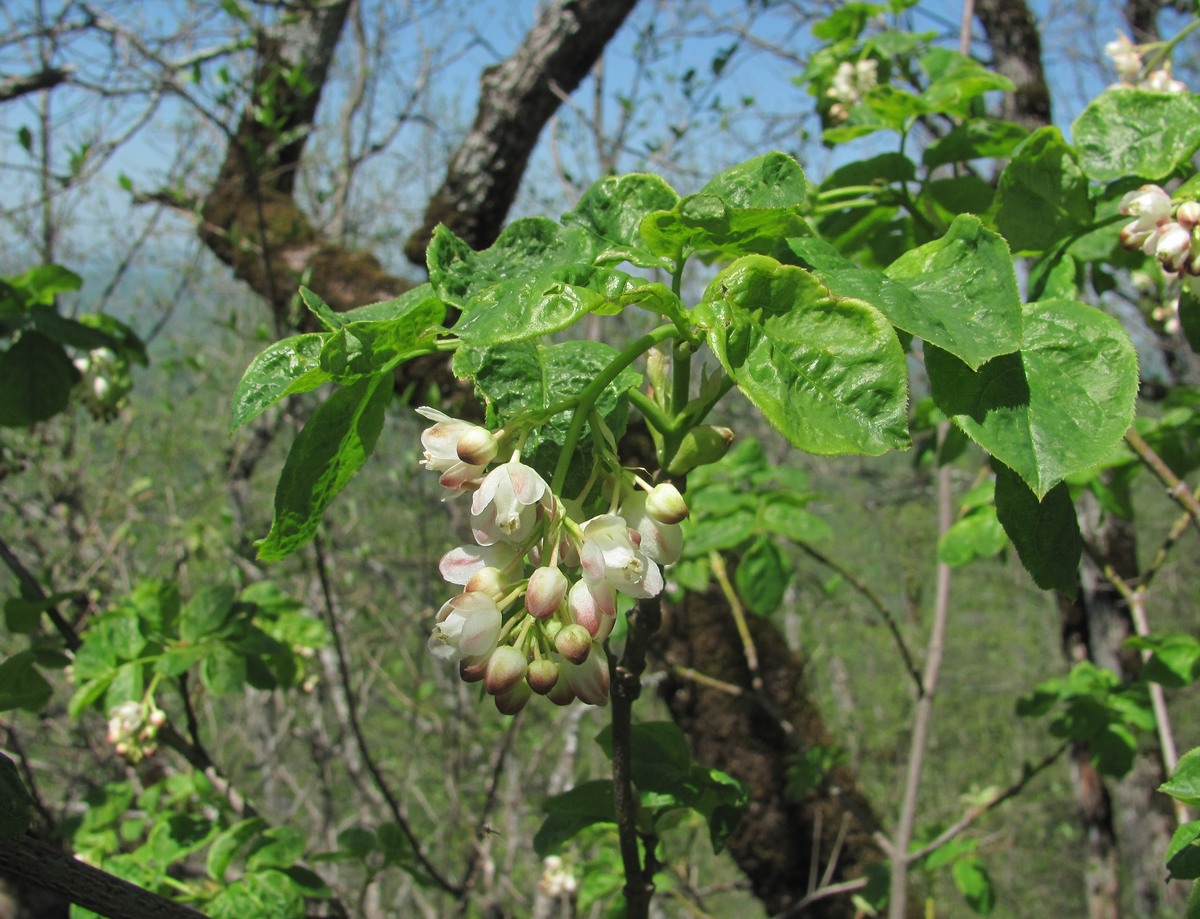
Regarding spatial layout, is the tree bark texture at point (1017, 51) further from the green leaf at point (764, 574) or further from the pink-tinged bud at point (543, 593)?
the pink-tinged bud at point (543, 593)

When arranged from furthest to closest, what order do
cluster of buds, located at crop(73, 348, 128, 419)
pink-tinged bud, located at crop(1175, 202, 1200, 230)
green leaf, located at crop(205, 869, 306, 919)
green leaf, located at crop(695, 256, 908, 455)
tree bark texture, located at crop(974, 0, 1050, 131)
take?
tree bark texture, located at crop(974, 0, 1050, 131) → cluster of buds, located at crop(73, 348, 128, 419) → green leaf, located at crop(205, 869, 306, 919) → pink-tinged bud, located at crop(1175, 202, 1200, 230) → green leaf, located at crop(695, 256, 908, 455)

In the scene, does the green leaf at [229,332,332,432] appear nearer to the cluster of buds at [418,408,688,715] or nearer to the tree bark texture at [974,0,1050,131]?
the cluster of buds at [418,408,688,715]

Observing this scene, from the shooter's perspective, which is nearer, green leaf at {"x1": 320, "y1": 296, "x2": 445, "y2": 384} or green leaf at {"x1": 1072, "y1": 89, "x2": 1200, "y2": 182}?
green leaf at {"x1": 320, "y1": 296, "x2": 445, "y2": 384}

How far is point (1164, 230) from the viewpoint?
985 mm

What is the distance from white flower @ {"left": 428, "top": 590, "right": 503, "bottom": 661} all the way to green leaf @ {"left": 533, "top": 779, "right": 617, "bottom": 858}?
0.48 metres

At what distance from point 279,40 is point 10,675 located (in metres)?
3.29

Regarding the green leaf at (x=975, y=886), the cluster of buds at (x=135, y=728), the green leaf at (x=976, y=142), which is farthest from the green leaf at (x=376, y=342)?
the green leaf at (x=975, y=886)

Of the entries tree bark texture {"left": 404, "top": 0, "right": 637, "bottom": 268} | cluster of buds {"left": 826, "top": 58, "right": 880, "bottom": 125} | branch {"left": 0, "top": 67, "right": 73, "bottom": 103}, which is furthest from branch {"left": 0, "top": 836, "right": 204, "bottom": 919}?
branch {"left": 0, "top": 67, "right": 73, "bottom": 103}

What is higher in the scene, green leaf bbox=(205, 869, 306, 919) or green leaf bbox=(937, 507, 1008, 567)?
green leaf bbox=(937, 507, 1008, 567)

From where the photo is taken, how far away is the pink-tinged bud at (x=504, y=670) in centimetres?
70

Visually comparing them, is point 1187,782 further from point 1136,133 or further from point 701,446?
point 1136,133

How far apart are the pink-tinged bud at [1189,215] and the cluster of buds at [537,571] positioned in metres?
0.71

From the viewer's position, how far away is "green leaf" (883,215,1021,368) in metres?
0.66

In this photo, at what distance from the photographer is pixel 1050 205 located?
105cm
